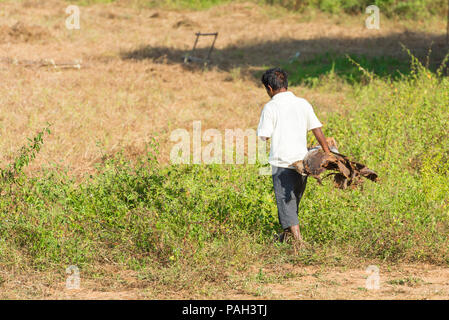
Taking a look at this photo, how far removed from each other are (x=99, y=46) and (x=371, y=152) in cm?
1030

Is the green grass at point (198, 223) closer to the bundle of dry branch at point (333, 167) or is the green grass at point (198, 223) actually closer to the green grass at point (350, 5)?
the bundle of dry branch at point (333, 167)

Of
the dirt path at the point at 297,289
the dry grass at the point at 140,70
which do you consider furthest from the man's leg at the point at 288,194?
the dry grass at the point at 140,70

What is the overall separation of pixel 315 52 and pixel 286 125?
39.0ft

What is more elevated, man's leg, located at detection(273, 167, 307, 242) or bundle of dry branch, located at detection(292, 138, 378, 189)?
bundle of dry branch, located at detection(292, 138, 378, 189)

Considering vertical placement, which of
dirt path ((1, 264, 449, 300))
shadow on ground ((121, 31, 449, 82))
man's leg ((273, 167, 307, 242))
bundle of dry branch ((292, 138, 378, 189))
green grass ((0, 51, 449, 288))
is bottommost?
dirt path ((1, 264, 449, 300))

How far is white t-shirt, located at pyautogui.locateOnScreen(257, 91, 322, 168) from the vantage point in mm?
4770

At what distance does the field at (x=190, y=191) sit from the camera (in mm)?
4652

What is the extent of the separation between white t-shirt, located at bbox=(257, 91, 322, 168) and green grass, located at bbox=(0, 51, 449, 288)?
82 centimetres

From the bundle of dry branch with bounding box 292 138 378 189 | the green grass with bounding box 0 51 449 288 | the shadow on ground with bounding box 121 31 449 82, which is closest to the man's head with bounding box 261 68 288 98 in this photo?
the bundle of dry branch with bounding box 292 138 378 189

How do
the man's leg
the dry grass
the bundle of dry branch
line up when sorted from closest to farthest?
the bundle of dry branch → the man's leg → the dry grass

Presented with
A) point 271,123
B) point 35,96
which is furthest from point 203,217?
point 35,96

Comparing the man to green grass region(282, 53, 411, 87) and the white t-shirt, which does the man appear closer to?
the white t-shirt

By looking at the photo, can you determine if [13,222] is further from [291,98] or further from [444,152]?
[444,152]

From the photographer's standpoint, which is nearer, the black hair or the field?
the field
